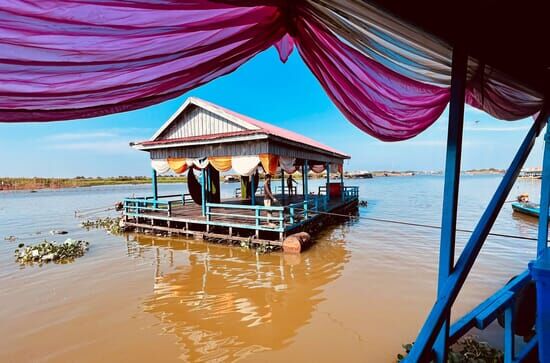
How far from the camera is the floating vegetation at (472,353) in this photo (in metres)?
3.06

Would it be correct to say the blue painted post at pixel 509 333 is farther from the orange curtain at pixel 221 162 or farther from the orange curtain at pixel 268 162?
the orange curtain at pixel 221 162

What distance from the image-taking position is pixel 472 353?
3.53 metres

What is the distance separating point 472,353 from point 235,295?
434 cm

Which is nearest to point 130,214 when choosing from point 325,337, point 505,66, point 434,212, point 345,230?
point 345,230

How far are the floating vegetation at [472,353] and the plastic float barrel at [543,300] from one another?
128 centimetres

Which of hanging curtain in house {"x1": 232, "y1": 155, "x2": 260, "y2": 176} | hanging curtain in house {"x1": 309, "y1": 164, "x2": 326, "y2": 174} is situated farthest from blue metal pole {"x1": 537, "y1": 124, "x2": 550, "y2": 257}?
hanging curtain in house {"x1": 309, "y1": 164, "x2": 326, "y2": 174}

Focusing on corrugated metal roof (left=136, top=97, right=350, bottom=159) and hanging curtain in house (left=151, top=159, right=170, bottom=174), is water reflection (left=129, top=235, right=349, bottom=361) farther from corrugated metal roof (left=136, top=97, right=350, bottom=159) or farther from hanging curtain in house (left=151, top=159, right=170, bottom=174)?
corrugated metal roof (left=136, top=97, right=350, bottom=159)

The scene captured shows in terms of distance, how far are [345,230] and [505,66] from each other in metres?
11.2

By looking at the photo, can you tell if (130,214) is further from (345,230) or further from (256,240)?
(345,230)

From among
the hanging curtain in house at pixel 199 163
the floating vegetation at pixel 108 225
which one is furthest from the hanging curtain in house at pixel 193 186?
the floating vegetation at pixel 108 225

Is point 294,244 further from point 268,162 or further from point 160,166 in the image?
point 160,166

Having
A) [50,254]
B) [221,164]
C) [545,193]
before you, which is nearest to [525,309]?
[545,193]

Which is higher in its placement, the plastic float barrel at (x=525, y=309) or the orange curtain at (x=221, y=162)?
the orange curtain at (x=221, y=162)

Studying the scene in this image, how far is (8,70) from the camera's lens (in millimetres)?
1233
